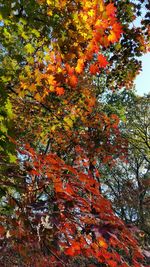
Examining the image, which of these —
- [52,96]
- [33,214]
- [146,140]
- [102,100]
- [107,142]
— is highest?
[102,100]

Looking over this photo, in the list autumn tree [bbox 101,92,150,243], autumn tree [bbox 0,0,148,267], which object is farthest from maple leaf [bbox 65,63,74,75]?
autumn tree [bbox 101,92,150,243]

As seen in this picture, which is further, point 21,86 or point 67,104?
point 67,104

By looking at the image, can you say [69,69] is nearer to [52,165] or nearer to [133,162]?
[52,165]

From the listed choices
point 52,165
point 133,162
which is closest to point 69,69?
point 52,165

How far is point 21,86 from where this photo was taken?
6.55 metres

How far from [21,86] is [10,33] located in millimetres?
1530

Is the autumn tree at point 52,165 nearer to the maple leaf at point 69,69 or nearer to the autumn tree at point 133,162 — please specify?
the maple leaf at point 69,69

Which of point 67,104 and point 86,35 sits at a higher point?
point 67,104

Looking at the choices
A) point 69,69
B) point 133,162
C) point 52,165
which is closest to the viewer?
point 52,165

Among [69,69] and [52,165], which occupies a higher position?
[69,69]

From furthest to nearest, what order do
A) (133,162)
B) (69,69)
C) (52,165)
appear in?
(133,162), (69,69), (52,165)

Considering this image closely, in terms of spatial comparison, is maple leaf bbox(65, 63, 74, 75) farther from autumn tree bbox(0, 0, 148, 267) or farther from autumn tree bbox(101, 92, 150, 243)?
autumn tree bbox(101, 92, 150, 243)

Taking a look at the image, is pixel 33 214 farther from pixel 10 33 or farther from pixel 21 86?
pixel 21 86

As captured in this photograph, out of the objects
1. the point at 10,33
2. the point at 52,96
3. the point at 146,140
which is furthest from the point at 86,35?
the point at 146,140
